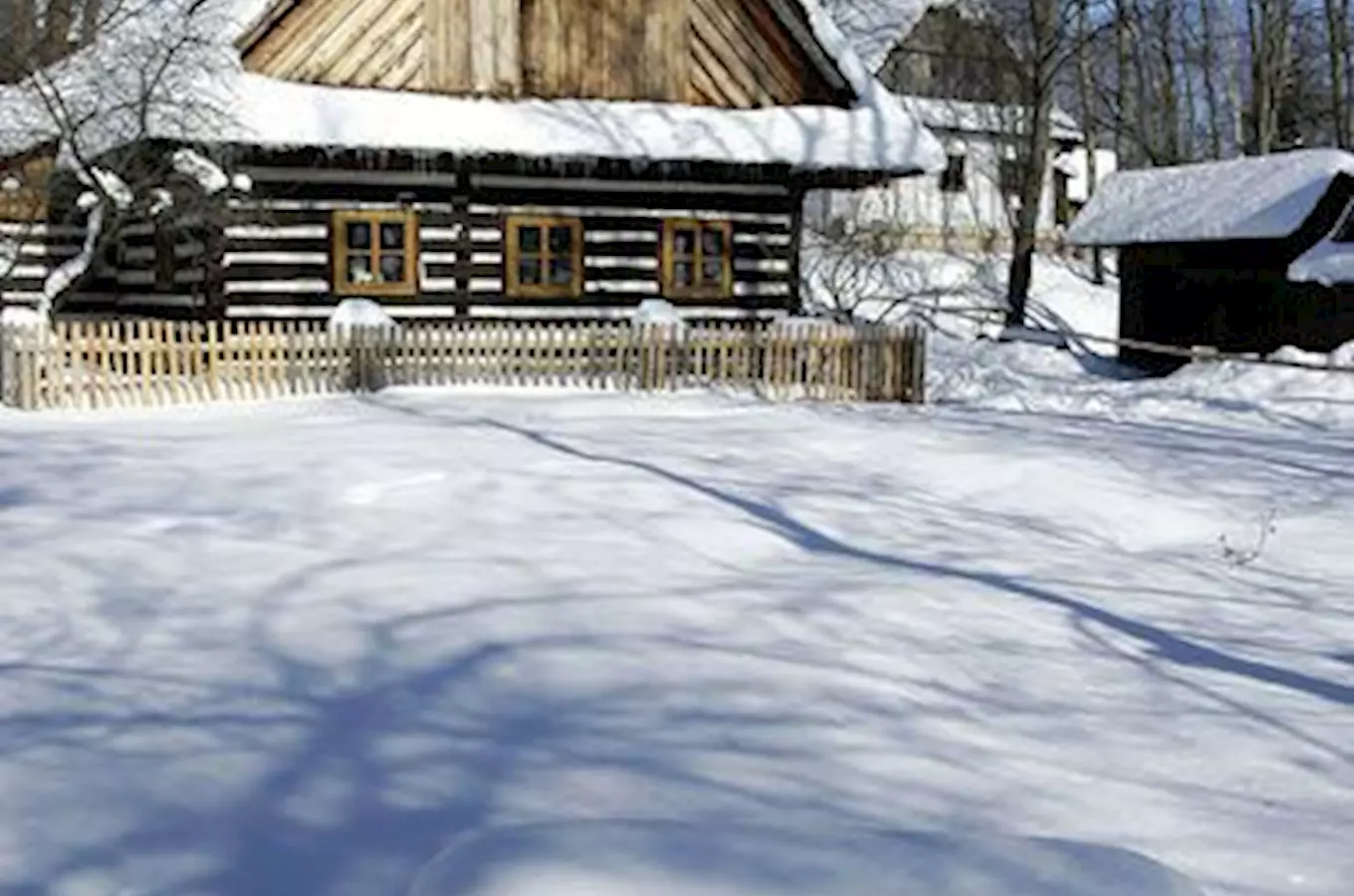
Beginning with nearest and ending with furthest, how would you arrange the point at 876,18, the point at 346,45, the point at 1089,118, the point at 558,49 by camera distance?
the point at 346,45 → the point at 558,49 → the point at 876,18 → the point at 1089,118

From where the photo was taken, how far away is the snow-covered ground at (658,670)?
16.6 feet

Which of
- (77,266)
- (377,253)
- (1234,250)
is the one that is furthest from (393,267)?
(1234,250)

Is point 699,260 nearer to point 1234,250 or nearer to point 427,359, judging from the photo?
point 427,359

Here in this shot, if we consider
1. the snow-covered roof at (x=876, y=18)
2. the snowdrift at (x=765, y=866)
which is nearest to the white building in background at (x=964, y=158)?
the snow-covered roof at (x=876, y=18)

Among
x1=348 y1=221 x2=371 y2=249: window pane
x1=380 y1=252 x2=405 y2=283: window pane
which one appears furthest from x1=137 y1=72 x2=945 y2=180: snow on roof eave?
x1=380 y1=252 x2=405 y2=283: window pane

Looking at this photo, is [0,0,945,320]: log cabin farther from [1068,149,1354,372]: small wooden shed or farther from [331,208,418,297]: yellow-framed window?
[1068,149,1354,372]: small wooden shed

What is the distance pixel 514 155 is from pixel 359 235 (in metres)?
2.50

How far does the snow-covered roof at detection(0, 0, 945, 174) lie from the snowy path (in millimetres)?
7639

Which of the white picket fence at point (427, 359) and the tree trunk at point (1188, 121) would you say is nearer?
the white picket fence at point (427, 359)

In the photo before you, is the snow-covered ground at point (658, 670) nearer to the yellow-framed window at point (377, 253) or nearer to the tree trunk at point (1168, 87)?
the yellow-framed window at point (377, 253)

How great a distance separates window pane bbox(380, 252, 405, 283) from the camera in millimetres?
22422

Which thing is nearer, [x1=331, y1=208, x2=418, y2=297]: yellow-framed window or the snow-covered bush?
the snow-covered bush

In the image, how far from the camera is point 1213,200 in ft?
109

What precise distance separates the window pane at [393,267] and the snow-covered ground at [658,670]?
8.45 metres
